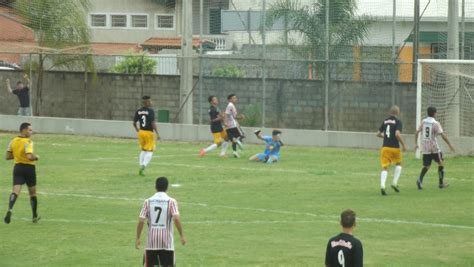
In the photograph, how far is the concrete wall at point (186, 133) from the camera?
39.8 m

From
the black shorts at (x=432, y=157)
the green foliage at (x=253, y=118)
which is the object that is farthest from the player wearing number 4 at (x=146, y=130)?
the green foliage at (x=253, y=118)

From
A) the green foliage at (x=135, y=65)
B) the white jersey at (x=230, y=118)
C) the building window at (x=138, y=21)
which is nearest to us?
the white jersey at (x=230, y=118)

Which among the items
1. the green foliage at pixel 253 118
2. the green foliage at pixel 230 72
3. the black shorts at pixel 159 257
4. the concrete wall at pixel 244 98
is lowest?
the black shorts at pixel 159 257

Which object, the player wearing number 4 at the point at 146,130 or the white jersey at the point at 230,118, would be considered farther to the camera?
the white jersey at the point at 230,118

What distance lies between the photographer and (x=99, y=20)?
206 feet

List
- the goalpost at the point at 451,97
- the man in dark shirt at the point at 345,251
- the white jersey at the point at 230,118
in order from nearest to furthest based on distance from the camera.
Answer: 1. the man in dark shirt at the point at 345,251
2. the white jersey at the point at 230,118
3. the goalpost at the point at 451,97

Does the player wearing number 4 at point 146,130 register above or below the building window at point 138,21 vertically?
below

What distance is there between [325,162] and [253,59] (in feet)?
29.6

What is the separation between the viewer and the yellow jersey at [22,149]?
22000 millimetres

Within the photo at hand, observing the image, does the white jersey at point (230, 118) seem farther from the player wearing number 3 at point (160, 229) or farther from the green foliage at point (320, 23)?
the player wearing number 3 at point (160, 229)

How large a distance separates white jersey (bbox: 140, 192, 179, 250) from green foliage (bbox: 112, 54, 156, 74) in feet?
107

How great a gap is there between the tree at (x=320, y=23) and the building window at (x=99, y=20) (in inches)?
832

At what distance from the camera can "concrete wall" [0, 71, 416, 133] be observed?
134 feet

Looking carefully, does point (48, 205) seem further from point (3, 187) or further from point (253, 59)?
point (253, 59)
